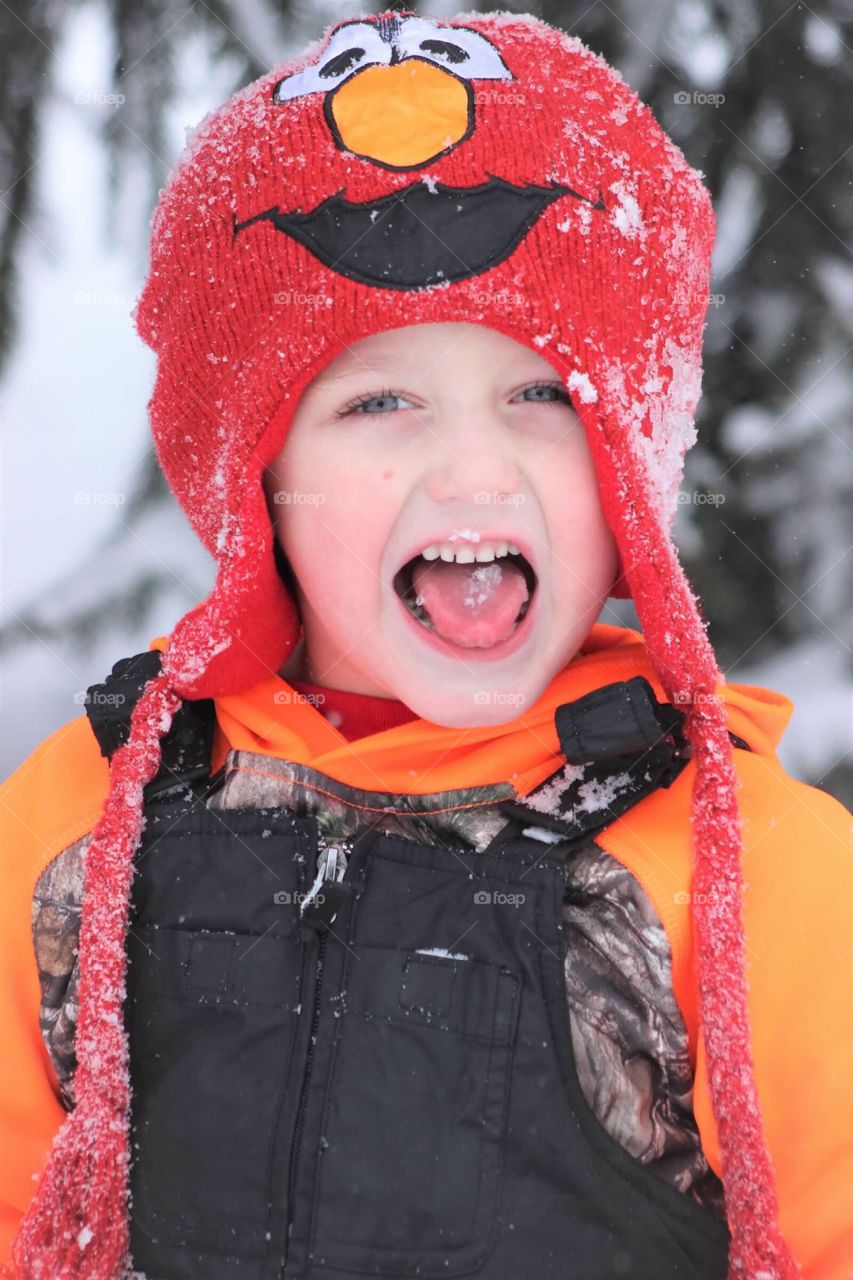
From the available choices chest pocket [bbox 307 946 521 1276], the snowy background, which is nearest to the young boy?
chest pocket [bbox 307 946 521 1276]

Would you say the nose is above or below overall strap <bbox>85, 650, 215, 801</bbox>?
above

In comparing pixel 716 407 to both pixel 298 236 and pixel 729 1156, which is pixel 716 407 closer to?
pixel 298 236

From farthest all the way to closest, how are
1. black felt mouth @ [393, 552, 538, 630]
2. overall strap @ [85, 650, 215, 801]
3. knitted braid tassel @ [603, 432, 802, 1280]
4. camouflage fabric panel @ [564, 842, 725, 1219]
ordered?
overall strap @ [85, 650, 215, 801] → black felt mouth @ [393, 552, 538, 630] → camouflage fabric panel @ [564, 842, 725, 1219] → knitted braid tassel @ [603, 432, 802, 1280]

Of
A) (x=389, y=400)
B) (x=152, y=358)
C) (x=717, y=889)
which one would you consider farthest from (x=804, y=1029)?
(x=152, y=358)

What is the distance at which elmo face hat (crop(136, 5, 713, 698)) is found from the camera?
131 centimetres

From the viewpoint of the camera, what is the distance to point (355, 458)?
140 cm

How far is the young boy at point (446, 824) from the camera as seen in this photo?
127 cm

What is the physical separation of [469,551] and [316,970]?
49 centimetres

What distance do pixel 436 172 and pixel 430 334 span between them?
0.17 meters

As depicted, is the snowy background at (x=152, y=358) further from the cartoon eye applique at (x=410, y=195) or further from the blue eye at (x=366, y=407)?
the blue eye at (x=366, y=407)

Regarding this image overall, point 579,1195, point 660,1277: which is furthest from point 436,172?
point 660,1277

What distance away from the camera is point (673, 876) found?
134 centimetres

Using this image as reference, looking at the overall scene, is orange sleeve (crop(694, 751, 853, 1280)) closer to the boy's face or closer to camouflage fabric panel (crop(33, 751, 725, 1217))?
camouflage fabric panel (crop(33, 751, 725, 1217))

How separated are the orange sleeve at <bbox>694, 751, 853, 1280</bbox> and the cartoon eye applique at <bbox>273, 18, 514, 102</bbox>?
3.10ft
